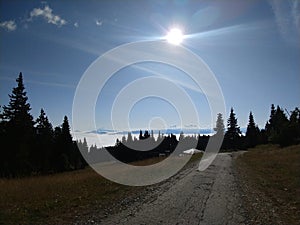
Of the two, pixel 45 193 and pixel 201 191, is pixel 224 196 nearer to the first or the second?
pixel 201 191

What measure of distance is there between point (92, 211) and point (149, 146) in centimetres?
8523

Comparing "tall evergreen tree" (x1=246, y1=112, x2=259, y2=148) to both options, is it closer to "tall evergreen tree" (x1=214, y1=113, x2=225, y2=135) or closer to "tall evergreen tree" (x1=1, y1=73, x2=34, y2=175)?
"tall evergreen tree" (x1=214, y1=113, x2=225, y2=135)

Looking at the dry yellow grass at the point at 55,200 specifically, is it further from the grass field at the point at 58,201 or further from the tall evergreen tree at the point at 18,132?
the tall evergreen tree at the point at 18,132

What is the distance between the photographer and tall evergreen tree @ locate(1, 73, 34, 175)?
37.2 meters

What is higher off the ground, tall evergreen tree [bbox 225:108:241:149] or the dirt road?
tall evergreen tree [bbox 225:108:241:149]

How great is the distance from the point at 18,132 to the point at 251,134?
265 ft

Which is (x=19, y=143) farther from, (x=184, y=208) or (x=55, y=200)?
(x=184, y=208)

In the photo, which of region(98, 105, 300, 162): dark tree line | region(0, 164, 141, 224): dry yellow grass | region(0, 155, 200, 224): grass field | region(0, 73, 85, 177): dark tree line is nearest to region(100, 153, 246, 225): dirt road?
region(0, 155, 200, 224): grass field

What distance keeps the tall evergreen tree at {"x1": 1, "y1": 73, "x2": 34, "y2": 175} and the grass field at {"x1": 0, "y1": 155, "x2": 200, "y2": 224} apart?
25.9 m

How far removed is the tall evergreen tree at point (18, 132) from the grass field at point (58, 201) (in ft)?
85.1

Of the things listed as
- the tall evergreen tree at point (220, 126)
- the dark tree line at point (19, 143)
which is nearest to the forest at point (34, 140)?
the dark tree line at point (19, 143)

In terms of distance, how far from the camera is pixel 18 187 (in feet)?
44.5

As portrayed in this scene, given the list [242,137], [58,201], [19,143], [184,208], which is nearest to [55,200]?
[58,201]

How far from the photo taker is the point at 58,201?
10.7 meters
